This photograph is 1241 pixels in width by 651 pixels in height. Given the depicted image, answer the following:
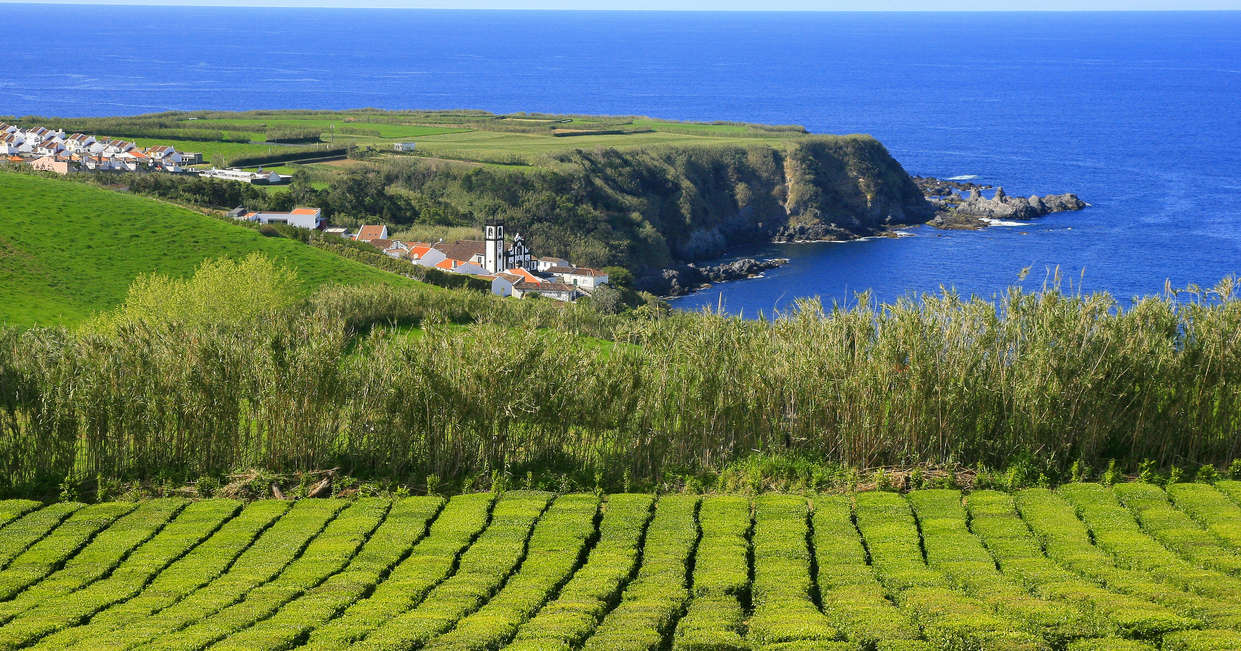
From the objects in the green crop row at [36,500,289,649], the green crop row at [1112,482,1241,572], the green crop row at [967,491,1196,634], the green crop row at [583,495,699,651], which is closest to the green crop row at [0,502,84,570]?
the green crop row at [36,500,289,649]

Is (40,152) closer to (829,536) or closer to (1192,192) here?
(829,536)

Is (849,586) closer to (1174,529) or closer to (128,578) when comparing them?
(1174,529)

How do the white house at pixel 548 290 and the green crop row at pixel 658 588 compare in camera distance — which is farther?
the white house at pixel 548 290

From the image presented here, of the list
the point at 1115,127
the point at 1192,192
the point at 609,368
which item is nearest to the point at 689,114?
the point at 1115,127

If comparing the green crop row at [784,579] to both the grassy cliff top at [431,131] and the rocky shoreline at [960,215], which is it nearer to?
the rocky shoreline at [960,215]

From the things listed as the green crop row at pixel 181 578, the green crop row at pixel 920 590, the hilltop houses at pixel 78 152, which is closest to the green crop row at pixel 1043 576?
the green crop row at pixel 920 590

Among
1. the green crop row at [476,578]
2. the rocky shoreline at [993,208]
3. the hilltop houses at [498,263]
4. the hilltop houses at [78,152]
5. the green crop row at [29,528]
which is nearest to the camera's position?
the green crop row at [476,578]

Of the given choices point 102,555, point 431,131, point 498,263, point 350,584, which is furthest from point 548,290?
point 431,131
